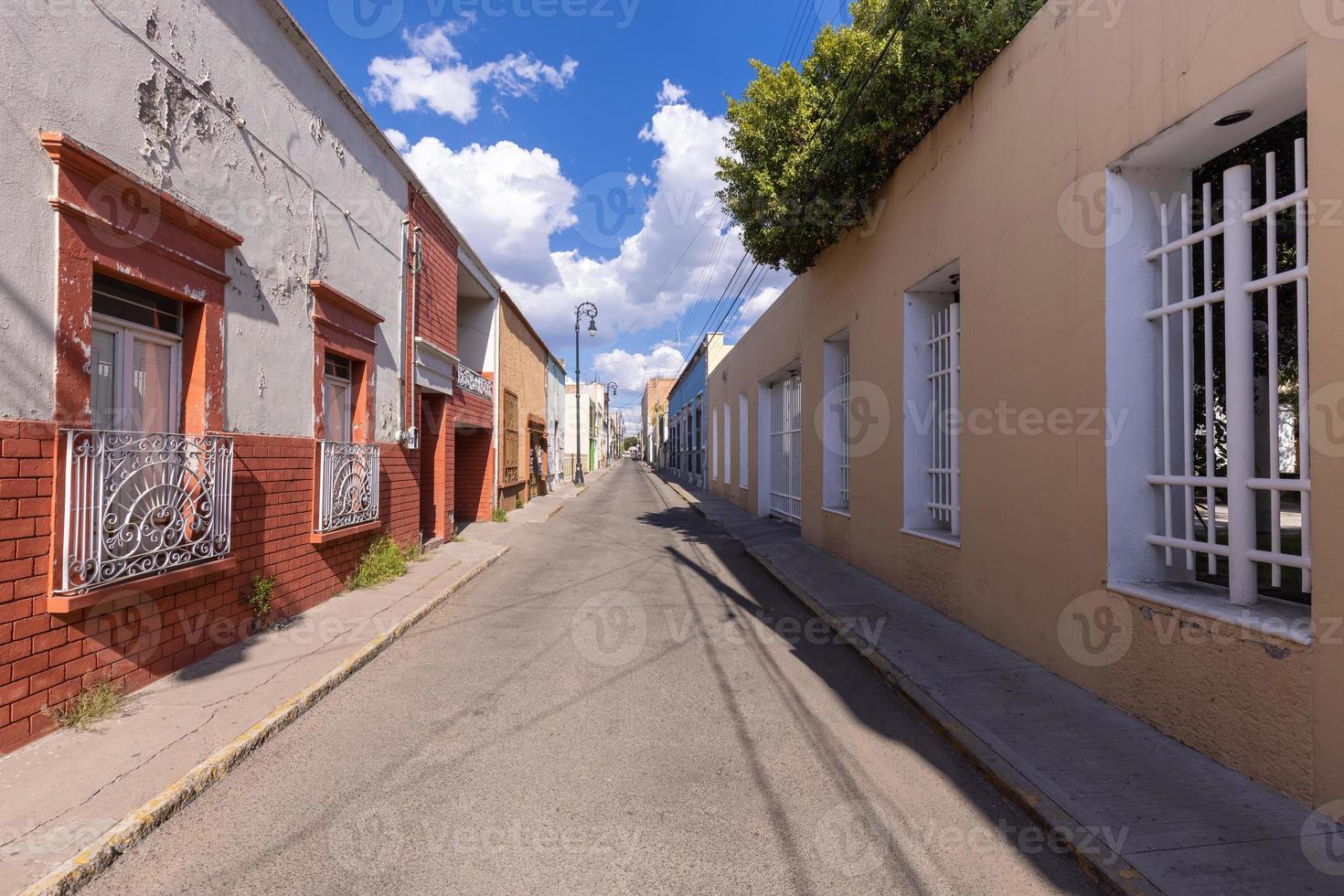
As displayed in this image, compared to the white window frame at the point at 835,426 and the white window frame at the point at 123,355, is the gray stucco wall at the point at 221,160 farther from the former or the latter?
the white window frame at the point at 835,426

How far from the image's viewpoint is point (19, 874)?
2.43m

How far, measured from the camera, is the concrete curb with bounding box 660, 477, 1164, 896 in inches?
99.6

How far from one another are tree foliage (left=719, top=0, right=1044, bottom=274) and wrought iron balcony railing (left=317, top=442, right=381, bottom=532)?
589 centimetres

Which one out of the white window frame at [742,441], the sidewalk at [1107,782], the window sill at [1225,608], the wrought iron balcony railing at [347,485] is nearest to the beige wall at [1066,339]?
the window sill at [1225,608]

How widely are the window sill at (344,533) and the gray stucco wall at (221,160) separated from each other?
3.33 ft

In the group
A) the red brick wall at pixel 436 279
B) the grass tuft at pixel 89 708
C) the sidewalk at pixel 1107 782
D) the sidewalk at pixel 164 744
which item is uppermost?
the red brick wall at pixel 436 279

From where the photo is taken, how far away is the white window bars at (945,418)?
6570 millimetres

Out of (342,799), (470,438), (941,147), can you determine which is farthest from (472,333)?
(342,799)

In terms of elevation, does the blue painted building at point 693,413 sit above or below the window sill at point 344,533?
above

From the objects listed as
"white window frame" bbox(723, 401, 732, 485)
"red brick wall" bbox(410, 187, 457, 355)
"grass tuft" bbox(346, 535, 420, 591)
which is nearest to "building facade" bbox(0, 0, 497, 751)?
"grass tuft" bbox(346, 535, 420, 591)

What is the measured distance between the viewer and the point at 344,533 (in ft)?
22.3

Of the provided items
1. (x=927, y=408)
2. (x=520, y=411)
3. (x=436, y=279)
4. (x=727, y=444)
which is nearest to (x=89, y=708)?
(x=927, y=408)

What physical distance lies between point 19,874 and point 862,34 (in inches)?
353

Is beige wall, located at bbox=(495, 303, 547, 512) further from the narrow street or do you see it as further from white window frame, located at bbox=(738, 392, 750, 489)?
the narrow street
